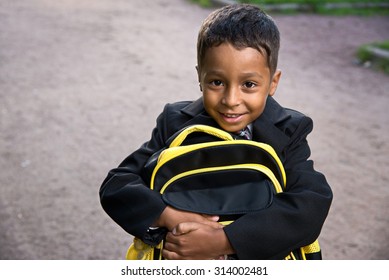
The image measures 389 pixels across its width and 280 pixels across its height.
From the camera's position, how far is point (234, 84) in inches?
76.0

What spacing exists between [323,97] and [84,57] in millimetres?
2852

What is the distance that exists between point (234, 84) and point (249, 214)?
37cm

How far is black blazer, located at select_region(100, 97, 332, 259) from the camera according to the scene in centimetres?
188

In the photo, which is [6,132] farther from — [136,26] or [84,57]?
[136,26]

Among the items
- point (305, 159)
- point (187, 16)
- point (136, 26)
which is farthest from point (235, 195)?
point (187, 16)

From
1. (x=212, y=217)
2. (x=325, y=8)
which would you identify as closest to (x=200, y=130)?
(x=212, y=217)

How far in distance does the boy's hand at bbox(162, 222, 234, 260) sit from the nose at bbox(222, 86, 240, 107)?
0.35 meters

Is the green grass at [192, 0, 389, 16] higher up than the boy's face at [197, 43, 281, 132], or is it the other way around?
the boy's face at [197, 43, 281, 132]

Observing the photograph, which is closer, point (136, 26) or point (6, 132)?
point (6, 132)

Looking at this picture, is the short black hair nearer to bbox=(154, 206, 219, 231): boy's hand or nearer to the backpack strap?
the backpack strap

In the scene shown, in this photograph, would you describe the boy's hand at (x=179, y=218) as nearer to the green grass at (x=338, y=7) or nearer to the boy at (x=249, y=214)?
the boy at (x=249, y=214)

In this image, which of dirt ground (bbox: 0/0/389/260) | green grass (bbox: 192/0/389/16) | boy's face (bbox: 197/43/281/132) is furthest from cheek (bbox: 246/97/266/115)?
green grass (bbox: 192/0/389/16)
